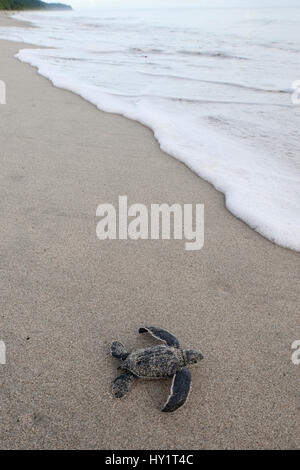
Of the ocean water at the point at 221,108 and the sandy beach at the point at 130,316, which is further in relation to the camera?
the ocean water at the point at 221,108

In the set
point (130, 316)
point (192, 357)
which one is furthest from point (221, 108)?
point (192, 357)

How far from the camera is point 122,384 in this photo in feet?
4.97

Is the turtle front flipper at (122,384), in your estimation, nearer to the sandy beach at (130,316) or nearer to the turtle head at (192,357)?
the sandy beach at (130,316)

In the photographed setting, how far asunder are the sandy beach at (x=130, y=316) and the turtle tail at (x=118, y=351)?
0.16 feet

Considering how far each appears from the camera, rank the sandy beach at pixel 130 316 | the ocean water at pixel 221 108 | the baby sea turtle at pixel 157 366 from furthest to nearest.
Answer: the ocean water at pixel 221 108
the baby sea turtle at pixel 157 366
the sandy beach at pixel 130 316

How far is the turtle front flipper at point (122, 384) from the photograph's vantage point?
1.48 metres

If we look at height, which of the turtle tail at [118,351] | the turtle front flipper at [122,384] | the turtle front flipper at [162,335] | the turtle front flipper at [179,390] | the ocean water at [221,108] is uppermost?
the ocean water at [221,108]

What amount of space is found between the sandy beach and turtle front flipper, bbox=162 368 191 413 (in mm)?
39

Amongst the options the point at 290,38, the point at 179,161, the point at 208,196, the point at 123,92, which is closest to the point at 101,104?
the point at 123,92

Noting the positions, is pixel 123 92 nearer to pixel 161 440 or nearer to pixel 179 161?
pixel 179 161

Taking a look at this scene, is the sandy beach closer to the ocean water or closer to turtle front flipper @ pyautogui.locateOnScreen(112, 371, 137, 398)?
turtle front flipper @ pyautogui.locateOnScreen(112, 371, 137, 398)

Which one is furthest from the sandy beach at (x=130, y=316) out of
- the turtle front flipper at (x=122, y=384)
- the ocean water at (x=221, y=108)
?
the ocean water at (x=221, y=108)

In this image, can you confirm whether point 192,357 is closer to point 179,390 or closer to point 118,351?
point 179,390

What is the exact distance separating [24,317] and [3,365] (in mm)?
268
